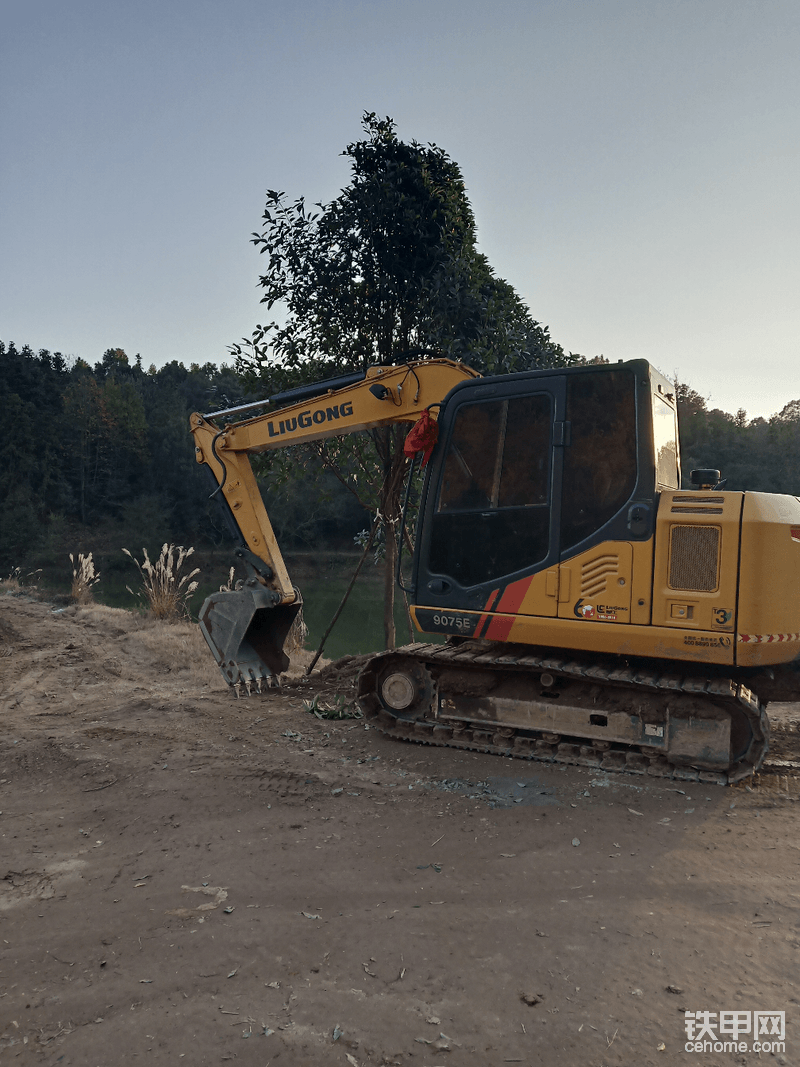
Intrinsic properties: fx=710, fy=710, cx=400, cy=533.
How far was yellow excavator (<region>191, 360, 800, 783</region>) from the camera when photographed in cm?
494

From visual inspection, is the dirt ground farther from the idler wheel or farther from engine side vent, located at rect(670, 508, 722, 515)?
engine side vent, located at rect(670, 508, 722, 515)

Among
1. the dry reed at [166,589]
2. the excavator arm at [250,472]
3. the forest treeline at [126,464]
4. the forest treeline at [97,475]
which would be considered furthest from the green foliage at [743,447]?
the excavator arm at [250,472]

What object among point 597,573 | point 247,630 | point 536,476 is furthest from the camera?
point 247,630

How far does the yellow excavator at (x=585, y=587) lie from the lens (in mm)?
4941

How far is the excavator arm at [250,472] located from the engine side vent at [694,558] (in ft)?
8.12

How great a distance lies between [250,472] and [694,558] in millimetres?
4756

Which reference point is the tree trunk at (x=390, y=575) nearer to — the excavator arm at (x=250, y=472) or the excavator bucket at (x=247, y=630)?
the excavator arm at (x=250, y=472)

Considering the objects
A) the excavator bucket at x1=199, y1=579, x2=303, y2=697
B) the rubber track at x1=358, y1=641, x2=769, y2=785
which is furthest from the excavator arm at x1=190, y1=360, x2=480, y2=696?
the rubber track at x1=358, y1=641, x2=769, y2=785

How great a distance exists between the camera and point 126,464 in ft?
167

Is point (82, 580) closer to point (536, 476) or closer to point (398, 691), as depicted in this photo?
point (398, 691)

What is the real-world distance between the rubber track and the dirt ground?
5.2 inches

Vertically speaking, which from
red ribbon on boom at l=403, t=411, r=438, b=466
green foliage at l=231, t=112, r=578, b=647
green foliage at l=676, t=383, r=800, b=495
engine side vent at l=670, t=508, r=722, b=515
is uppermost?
green foliage at l=676, t=383, r=800, b=495

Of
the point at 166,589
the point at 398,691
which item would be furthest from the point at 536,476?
the point at 166,589

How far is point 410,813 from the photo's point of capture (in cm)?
464
